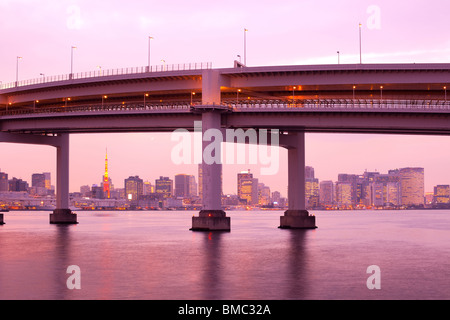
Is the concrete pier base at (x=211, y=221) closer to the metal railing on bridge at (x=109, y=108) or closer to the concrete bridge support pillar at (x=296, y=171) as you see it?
the metal railing on bridge at (x=109, y=108)

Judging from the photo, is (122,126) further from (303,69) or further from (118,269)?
(118,269)

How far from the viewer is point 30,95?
7275cm

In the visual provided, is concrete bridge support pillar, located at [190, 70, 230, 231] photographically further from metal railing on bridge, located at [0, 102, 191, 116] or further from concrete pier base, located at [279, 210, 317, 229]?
concrete pier base, located at [279, 210, 317, 229]

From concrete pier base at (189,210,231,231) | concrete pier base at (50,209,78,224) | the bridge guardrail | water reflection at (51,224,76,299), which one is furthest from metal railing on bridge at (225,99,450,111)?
concrete pier base at (50,209,78,224)

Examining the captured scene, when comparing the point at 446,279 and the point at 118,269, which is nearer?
the point at 446,279

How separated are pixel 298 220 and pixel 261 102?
60.6 feet

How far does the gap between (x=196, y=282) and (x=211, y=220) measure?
3476 cm

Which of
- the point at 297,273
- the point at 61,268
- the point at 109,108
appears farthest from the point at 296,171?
the point at 61,268

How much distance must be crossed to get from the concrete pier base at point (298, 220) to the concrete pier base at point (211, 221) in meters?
15.2

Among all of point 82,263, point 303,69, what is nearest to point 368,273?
point 82,263

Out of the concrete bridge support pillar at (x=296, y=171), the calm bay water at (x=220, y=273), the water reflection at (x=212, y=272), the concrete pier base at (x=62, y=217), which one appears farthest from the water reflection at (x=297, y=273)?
the concrete pier base at (x=62, y=217)

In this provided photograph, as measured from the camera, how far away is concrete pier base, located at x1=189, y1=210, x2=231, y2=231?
6062 centimetres

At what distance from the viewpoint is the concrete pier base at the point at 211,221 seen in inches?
2387

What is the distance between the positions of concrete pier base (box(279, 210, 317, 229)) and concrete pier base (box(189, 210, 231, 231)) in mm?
15162
